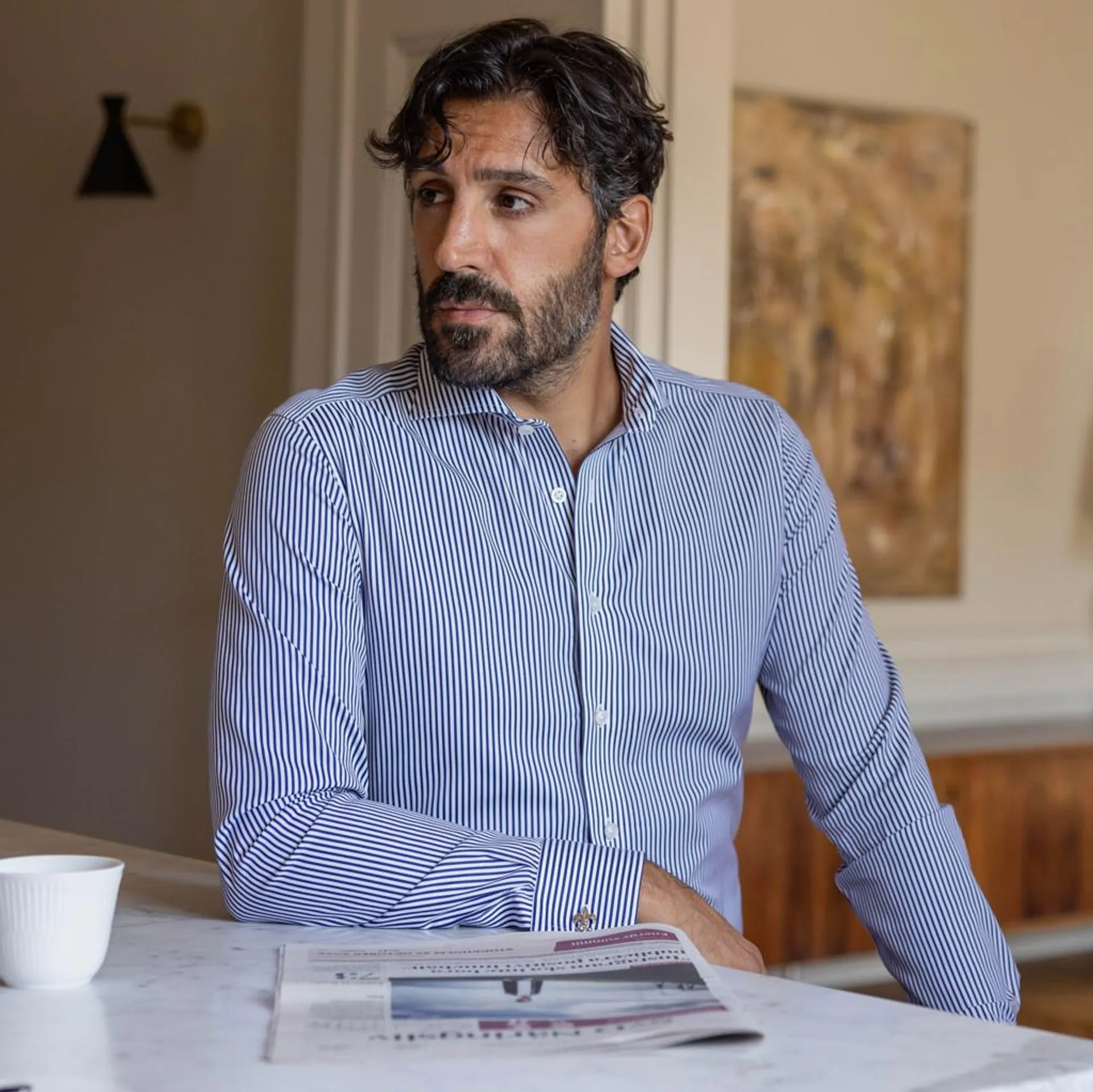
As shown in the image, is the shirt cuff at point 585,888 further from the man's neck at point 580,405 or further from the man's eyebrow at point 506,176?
the man's eyebrow at point 506,176

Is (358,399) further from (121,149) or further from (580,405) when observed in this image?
(121,149)

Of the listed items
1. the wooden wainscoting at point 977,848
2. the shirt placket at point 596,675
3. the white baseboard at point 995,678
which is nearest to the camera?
the shirt placket at point 596,675

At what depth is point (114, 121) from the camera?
11.9 feet

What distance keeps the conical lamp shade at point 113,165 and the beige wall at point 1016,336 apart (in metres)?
1.67

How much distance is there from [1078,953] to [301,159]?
2848 millimetres

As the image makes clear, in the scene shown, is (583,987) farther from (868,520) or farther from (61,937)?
(868,520)

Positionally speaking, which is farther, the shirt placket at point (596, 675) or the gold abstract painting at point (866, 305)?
the gold abstract painting at point (866, 305)

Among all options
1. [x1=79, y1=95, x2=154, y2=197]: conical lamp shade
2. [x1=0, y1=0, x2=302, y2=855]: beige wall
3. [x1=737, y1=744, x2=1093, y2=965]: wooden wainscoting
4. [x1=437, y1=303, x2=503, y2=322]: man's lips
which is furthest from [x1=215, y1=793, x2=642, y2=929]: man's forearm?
[x1=79, y1=95, x2=154, y2=197]: conical lamp shade

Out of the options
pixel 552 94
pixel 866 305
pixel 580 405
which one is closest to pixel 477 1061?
pixel 580 405

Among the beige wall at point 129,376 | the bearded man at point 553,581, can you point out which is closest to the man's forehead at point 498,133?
the bearded man at point 553,581

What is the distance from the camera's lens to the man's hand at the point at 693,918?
4.67 ft

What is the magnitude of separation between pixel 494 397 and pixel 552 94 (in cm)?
33

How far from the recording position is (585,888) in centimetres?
140

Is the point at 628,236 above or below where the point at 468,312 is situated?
above
